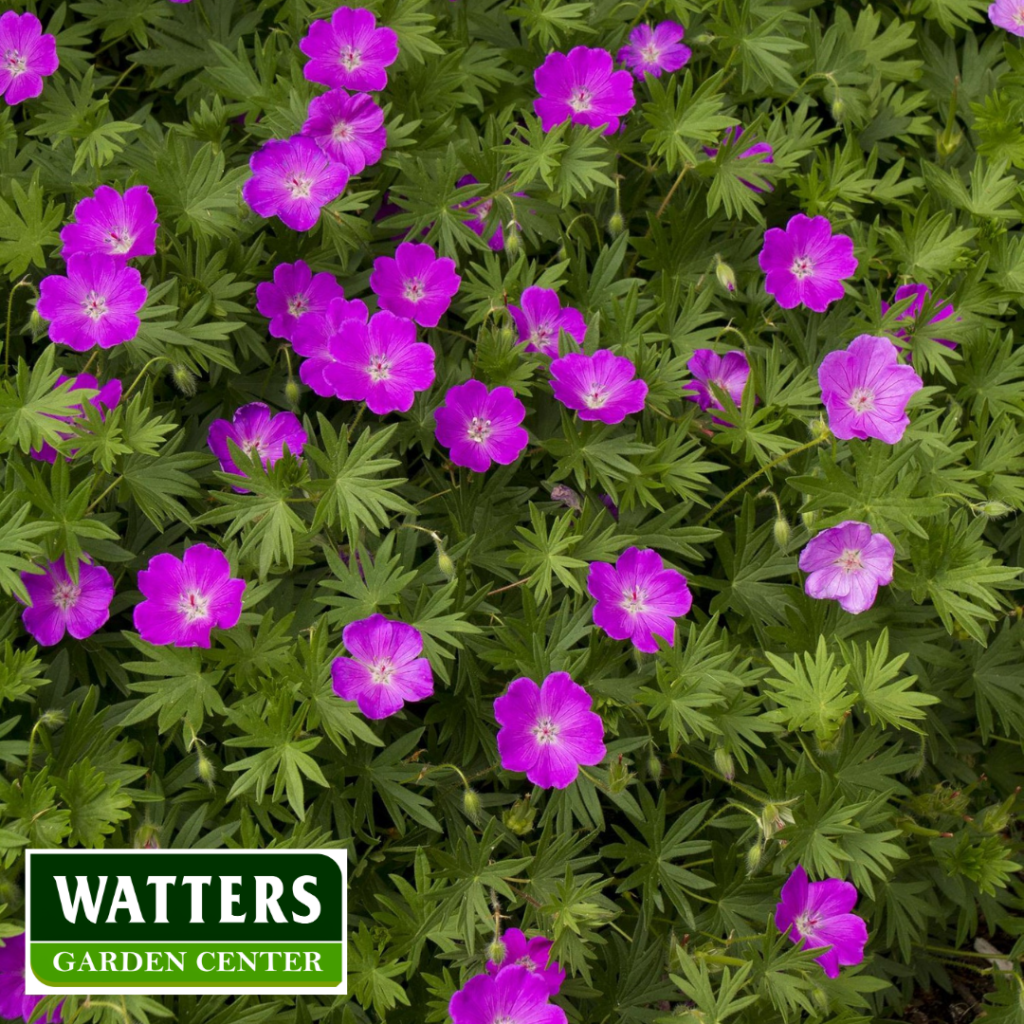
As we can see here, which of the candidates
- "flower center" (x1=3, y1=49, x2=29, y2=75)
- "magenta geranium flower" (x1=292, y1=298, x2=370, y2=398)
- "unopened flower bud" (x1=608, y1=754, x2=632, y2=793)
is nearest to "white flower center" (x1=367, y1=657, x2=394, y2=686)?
"unopened flower bud" (x1=608, y1=754, x2=632, y2=793)

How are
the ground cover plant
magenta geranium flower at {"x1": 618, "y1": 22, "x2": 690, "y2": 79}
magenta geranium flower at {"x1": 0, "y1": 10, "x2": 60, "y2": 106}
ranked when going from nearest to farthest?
the ground cover plant
magenta geranium flower at {"x1": 0, "y1": 10, "x2": 60, "y2": 106}
magenta geranium flower at {"x1": 618, "y1": 22, "x2": 690, "y2": 79}

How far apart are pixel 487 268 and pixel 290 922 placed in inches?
50.0

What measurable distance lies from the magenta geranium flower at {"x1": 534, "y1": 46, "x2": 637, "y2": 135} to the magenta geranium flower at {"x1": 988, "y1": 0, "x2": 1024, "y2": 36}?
0.93m

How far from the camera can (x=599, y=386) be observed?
2.16 meters

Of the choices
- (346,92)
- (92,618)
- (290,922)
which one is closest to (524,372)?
(346,92)

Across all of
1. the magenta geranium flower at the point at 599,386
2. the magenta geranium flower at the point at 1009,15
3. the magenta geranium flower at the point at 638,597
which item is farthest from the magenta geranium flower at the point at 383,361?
the magenta geranium flower at the point at 1009,15

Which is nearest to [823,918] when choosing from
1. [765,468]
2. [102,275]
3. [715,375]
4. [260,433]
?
[765,468]

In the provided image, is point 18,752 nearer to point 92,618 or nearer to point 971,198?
point 92,618

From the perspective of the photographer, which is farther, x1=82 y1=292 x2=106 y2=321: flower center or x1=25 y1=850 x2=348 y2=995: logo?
x1=82 y1=292 x2=106 y2=321: flower center

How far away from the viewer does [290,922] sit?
191 centimetres

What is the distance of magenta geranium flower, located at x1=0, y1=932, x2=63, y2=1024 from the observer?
1.89 m

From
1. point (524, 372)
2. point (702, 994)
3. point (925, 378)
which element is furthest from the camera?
point (925, 378)

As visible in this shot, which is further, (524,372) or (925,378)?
(925,378)

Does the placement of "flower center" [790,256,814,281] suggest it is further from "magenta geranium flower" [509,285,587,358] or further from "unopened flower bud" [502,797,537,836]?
"unopened flower bud" [502,797,537,836]
